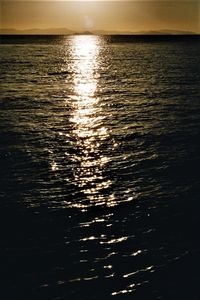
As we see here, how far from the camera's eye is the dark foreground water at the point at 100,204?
1645cm

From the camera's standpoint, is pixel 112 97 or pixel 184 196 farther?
pixel 112 97

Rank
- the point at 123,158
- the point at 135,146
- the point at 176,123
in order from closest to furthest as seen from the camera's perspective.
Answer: the point at 123,158, the point at 135,146, the point at 176,123

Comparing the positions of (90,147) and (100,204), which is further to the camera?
(90,147)

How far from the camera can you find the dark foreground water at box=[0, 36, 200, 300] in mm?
16453

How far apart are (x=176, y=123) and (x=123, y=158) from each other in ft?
41.0

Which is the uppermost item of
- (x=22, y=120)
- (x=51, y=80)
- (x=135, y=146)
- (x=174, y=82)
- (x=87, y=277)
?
(x=51, y=80)

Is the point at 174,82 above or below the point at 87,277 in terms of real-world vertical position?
above

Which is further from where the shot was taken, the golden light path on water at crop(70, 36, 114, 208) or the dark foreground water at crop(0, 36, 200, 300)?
the golden light path on water at crop(70, 36, 114, 208)

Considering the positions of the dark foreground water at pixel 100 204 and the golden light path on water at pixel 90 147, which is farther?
the golden light path on water at pixel 90 147

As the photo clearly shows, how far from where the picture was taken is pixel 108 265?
17.3m

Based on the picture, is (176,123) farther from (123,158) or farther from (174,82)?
(174,82)

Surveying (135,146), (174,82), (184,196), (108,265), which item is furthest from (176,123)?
(174,82)

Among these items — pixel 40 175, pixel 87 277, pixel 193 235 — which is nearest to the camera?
pixel 87 277

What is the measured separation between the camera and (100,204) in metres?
Answer: 22.7
